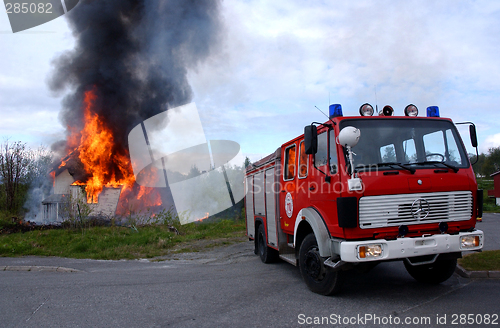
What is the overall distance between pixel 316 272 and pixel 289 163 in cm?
216

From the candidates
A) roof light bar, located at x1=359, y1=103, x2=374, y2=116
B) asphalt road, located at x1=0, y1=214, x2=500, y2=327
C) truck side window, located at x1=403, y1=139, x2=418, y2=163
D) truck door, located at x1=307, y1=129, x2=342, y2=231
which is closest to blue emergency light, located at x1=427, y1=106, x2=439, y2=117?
truck side window, located at x1=403, y1=139, x2=418, y2=163

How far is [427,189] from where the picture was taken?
4.55 m

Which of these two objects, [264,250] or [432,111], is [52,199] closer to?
[264,250]

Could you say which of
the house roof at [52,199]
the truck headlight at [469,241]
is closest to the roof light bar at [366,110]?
the truck headlight at [469,241]

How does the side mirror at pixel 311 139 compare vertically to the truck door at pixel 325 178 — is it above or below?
above

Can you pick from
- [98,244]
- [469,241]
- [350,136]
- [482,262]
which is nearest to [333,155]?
[350,136]

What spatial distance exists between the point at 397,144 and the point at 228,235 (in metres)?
11.2

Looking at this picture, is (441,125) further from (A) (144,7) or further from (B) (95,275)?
(A) (144,7)

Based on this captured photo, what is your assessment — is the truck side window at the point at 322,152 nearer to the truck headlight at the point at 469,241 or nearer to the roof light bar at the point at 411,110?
the roof light bar at the point at 411,110

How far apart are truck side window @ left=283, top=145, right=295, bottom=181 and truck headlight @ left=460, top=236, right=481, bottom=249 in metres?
2.76

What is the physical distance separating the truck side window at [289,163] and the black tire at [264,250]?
1930 millimetres

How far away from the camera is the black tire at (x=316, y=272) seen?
191 inches

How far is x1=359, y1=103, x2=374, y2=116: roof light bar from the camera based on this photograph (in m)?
5.23

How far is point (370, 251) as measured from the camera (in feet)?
14.1
